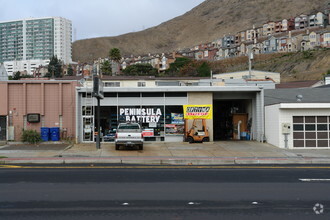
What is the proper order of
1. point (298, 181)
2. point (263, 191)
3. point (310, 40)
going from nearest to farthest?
point (263, 191) < point (298, 181) < point (310, 40)

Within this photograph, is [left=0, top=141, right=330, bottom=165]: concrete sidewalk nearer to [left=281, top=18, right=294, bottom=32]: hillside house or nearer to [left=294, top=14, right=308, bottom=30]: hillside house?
[left=294, top=14, right=308, bottom=30]: hillside house

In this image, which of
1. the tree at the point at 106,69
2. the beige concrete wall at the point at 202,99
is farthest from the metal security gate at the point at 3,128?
the tree at the point at 106,69

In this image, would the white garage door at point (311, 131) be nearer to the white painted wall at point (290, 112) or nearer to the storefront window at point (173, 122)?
the white painted wall at point (290, 112)

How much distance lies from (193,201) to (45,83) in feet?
65.5

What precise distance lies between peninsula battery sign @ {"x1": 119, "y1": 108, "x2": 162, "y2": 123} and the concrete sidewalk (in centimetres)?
253

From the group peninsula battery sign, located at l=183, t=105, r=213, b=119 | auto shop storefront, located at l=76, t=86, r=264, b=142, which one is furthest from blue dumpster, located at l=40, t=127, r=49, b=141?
peninsula battery sign, located at l=183, t=105, r=213, b=119

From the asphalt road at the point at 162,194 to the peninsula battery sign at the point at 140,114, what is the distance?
12.5m

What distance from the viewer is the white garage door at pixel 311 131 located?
24.5m

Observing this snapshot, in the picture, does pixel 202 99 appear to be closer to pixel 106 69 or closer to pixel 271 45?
pixel 106 69

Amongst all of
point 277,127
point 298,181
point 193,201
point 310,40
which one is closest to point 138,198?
point 193,201

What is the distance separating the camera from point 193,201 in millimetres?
9508

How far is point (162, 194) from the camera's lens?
1035 cm

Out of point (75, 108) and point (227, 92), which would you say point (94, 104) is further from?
point (227, 92)

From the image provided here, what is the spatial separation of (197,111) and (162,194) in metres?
17.4
